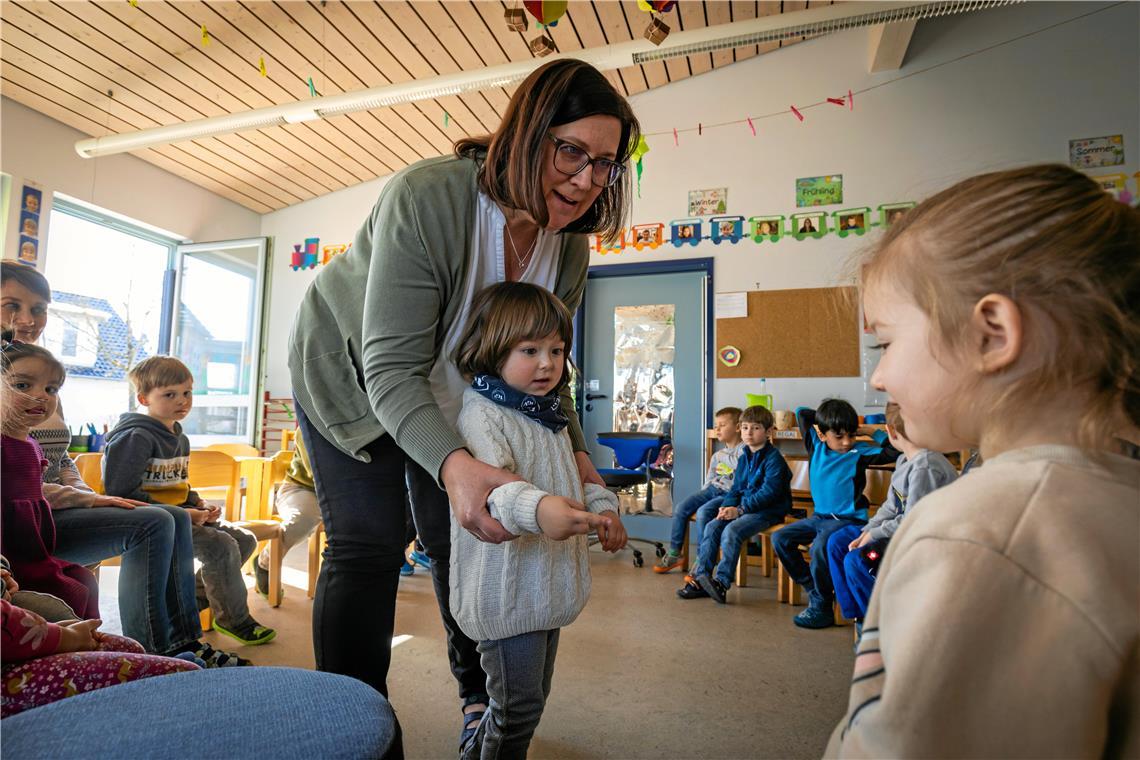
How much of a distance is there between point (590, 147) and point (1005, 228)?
613 mm

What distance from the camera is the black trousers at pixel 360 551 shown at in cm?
99

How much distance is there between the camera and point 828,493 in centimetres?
281

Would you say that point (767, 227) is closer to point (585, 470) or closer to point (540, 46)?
point (540, 46)

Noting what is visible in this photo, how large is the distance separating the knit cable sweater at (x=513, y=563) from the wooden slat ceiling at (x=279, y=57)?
9.79ft

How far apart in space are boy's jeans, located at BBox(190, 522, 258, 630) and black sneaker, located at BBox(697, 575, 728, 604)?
178cm

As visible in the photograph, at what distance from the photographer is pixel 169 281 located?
4.98 metres

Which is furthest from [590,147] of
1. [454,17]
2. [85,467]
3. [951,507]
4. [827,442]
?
[454,17]

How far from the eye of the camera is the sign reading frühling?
3.63m

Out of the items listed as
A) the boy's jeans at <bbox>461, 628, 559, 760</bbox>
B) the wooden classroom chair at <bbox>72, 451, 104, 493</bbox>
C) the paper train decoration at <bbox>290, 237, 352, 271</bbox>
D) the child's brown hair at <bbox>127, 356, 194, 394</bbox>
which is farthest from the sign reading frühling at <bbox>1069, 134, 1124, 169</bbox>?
the paper train decoration at <bbox>290, 237, 352, 271</bbox>

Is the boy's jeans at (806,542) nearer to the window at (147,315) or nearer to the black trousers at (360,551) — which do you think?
the black trousers at (360,551)

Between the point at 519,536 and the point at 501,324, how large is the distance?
34cm

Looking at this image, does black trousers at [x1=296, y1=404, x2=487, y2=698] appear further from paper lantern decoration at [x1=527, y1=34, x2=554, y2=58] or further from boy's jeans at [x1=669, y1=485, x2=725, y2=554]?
boy's jeans at [x1=669, y1=485, x2=725, y2=554]

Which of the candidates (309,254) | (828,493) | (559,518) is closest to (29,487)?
(559,518)

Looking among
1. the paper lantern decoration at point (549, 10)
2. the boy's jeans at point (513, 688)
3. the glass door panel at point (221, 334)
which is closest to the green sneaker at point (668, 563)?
the boy's jeans at point (513, 688)
